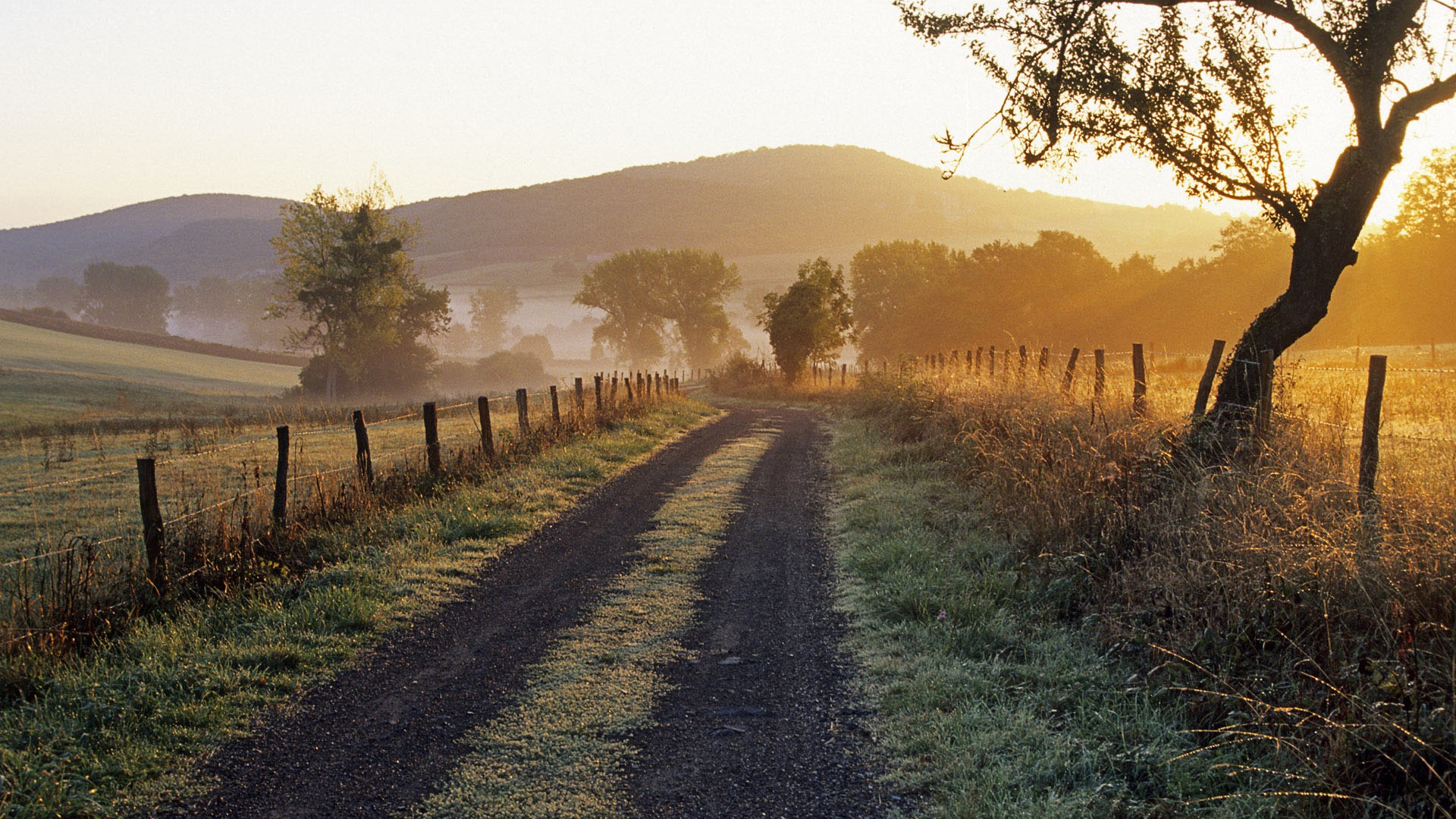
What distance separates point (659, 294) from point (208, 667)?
84246mm

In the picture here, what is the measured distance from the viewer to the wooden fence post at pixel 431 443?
12.3 meters

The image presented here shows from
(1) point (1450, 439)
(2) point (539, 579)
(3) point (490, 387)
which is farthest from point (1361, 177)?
(3) point (490, 387)

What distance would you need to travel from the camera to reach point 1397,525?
5.48m

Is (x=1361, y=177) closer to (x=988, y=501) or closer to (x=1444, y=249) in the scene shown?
(x=988, y=501)

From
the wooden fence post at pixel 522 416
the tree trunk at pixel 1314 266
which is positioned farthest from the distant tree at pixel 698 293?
the tree trunk at pixel 1314 266

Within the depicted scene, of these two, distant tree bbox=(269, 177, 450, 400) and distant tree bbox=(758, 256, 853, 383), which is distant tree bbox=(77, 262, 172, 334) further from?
distant tree bbox=(758, 256, 853, 383)

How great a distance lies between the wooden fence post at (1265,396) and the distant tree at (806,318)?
38012 mm

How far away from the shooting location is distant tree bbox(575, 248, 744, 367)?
8819 centimetres

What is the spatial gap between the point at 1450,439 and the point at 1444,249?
2333 inches

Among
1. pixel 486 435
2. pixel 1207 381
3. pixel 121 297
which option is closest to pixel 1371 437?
pixel 1207 381

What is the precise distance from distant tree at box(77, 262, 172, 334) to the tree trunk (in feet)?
464

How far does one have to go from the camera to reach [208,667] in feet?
19.5

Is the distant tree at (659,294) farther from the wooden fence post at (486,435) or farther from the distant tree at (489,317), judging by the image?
the wooden fence post at (486,435)

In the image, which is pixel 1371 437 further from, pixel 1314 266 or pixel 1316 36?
pixel 1316 36
